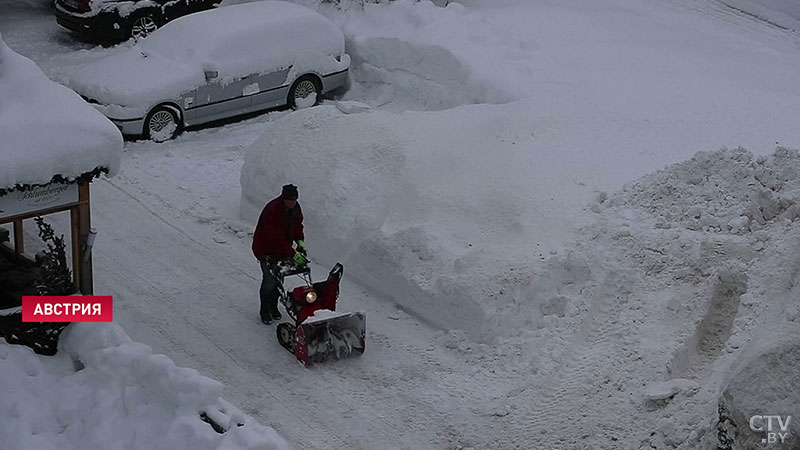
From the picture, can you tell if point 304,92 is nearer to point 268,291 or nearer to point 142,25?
point 142,25

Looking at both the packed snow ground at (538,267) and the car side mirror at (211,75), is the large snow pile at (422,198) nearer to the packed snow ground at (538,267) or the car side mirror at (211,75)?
the packed snow ground at (538,267)

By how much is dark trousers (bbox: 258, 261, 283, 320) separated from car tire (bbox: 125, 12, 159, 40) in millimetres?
10195

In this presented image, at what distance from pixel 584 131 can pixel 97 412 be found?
7.25 metres

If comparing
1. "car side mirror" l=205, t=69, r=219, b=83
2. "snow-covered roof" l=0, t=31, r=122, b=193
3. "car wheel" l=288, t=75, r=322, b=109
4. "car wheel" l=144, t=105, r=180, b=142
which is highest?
"snow-covered roof" l=0, t=31, r=122, b=193

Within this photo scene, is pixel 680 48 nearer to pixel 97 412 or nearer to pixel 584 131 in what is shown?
pixel 584 131

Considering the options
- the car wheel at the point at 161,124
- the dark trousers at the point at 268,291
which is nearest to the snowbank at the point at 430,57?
the car wheel at the point at 161,124

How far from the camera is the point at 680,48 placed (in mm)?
18328

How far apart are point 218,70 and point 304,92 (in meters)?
1.68

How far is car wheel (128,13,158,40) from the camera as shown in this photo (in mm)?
20469

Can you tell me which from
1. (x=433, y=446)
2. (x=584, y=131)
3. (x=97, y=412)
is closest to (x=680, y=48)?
(x=584, y=131)

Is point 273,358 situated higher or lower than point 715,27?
lower

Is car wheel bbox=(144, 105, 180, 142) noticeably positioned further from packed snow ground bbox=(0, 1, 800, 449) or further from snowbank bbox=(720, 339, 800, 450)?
snowbank bbox=(720, 339, 800, 450)

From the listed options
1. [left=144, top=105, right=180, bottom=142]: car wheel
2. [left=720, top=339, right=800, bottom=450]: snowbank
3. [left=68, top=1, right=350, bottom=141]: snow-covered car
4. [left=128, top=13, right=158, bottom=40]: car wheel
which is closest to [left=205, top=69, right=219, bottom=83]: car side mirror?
[left=68, top=1, right=350, bottom=141]: snow-covered car

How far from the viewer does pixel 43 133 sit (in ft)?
32.1
